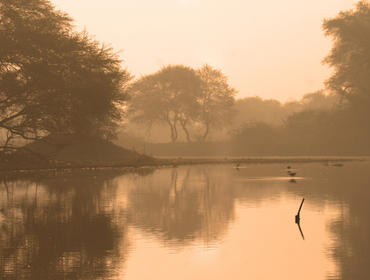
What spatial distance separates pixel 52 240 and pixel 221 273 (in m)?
4.90

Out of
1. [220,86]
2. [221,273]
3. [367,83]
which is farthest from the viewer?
[220,86]

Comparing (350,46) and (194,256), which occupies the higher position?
(350,46)

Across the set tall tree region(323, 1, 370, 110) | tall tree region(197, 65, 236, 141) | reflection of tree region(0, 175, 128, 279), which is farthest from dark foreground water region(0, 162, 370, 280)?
tall tree region(197, 65, 236, 141)

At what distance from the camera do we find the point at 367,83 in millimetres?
78688

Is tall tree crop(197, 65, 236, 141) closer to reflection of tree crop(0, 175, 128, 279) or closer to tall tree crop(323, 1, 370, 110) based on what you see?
tall tree crop(323, 1, 370, 110)

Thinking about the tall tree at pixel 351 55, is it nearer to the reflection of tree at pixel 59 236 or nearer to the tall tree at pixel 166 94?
the tall tree at pixel 166 94

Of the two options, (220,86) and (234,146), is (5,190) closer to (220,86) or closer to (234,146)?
(234,146)

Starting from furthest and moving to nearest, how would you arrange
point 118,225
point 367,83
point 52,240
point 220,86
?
1. point 220,86
2. point 367,83
3. point 118,225
4. point 52,240

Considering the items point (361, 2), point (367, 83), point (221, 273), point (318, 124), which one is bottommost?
point (221, 273)

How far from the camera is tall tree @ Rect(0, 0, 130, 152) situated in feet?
135

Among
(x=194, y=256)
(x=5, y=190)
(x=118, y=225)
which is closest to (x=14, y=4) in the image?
(x=5, y=190)

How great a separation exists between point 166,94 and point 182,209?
3472 inches

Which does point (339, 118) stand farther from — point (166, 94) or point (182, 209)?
point (182, 209)

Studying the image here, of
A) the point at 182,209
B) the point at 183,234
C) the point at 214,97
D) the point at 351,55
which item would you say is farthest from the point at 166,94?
the point at 183,234
